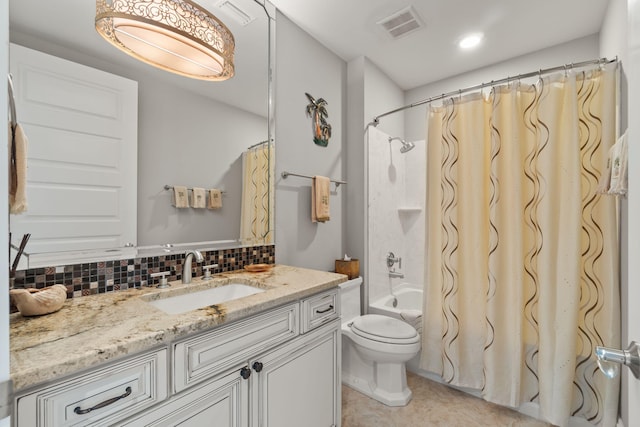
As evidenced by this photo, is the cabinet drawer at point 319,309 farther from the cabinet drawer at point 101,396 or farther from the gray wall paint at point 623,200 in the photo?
the gray wall paint at point 623,200

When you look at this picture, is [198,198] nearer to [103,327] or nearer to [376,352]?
[103,327]

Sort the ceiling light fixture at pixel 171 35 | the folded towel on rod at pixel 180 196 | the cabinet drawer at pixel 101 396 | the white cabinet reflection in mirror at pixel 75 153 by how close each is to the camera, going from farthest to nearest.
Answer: the folded towel on rod at pixel 180 196 < the ceiling light fixture at pixel 171 35 < the white cabinet reflection in mirror at pixel 75 153 < the cabinet drawer at pixel 101 396

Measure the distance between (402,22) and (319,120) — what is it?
2.84ft

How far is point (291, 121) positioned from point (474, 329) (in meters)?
1.87

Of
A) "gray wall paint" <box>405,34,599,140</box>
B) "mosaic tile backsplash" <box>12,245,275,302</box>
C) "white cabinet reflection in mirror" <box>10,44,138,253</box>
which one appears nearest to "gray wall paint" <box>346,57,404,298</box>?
"gray wall paint" <box>405,34,599,140</box>

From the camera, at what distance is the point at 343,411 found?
188 cm

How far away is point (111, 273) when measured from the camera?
123 centimetres

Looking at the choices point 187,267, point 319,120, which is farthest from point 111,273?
point 319,120

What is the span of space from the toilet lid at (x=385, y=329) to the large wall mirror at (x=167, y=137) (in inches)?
36.1

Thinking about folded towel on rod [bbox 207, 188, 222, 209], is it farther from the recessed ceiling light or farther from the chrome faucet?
the recessed ceiling light

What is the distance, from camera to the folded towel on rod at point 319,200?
2084 mm

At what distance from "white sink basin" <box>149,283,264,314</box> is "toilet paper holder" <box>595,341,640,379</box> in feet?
3.78

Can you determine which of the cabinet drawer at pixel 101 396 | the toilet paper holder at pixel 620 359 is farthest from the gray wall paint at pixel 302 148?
the toilet paper holder at pixel 620 359

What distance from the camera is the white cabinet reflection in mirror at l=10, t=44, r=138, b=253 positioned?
1.06 m
